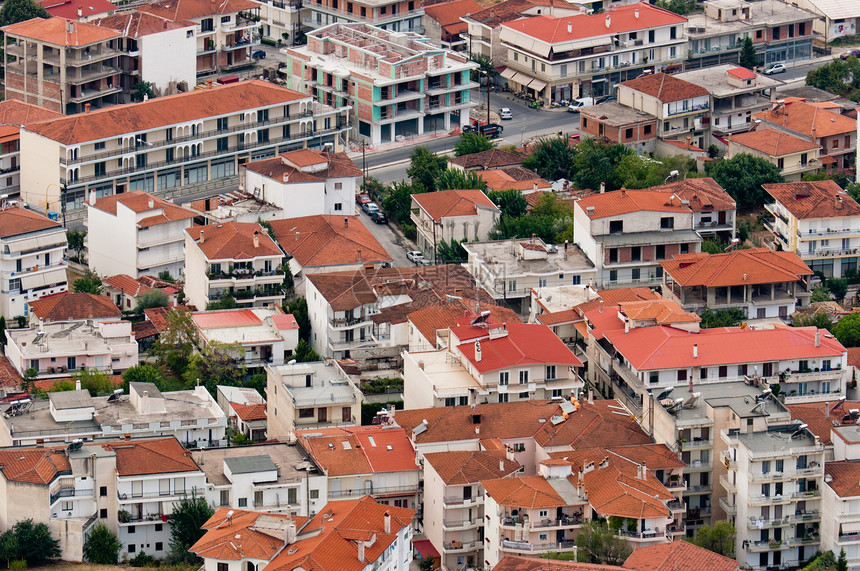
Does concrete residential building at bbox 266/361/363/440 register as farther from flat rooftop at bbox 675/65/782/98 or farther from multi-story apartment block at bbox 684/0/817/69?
multi-story apartment block at bbox 684/0/817/69

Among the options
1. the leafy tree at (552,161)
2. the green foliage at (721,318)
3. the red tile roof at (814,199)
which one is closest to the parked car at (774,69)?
the leafy tree at (552,161)

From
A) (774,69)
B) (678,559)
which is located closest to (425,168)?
(774,69)

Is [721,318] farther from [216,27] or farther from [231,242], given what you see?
[216,27]

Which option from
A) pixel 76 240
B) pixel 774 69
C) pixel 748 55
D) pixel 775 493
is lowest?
pixel 775 493

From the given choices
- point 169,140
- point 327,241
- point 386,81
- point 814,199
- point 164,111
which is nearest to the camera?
point 327,241

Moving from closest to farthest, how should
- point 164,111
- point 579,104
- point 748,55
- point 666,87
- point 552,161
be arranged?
1. point 164,111
2. point 552,161
3. point 666,87
4. point 579,104
5. point 748,55

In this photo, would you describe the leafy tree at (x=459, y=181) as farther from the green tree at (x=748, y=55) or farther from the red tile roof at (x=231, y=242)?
the green tree at (x=748, y=55)

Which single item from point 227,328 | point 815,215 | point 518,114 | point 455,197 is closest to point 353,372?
point 227,328
